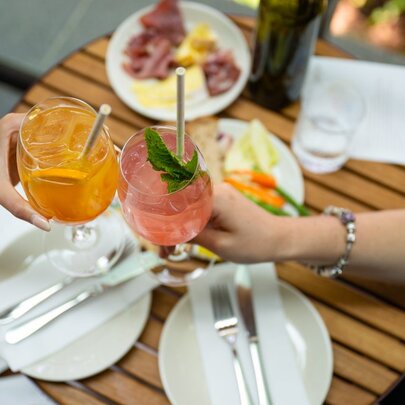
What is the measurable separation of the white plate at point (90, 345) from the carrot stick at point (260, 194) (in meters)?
0.31

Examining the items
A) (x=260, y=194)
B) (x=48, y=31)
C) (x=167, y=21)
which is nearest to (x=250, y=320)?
(x=260, y=194)

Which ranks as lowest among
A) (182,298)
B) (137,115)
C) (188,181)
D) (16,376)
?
(16,376)

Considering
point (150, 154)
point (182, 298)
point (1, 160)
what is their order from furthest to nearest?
point (182, 298), point (1, 160), point (150, 154)

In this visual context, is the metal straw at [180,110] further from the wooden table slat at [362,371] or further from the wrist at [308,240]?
the wooden table slat at [362,371]

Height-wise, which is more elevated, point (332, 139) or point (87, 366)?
point (332, 139)

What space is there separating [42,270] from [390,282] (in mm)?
681

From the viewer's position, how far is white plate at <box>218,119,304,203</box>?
1.28 metres

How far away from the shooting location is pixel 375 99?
147cm

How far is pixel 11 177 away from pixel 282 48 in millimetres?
623

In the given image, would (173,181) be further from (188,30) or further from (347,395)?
(188,30)

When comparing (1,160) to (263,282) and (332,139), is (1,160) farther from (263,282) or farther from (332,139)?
(332,139)

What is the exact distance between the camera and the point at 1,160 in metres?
1.03

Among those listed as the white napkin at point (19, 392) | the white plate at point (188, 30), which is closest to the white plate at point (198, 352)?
the white napkin at point (19, 392)

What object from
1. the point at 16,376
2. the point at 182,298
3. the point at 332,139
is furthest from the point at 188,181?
the point at 332,139
